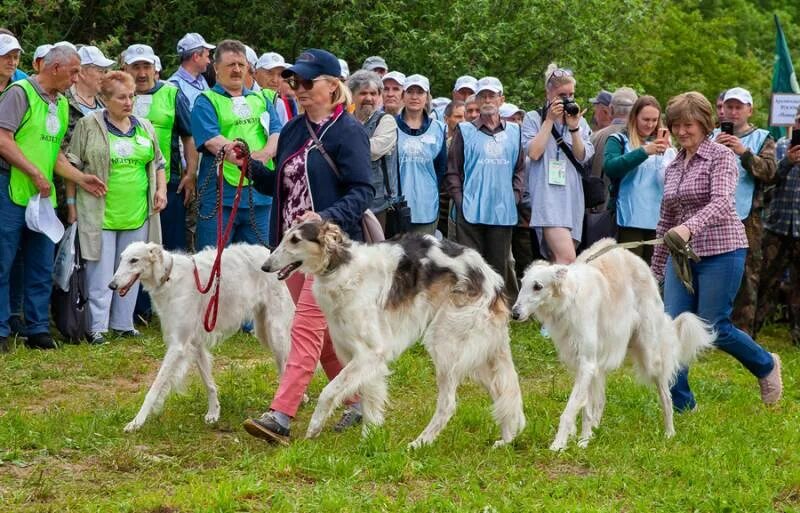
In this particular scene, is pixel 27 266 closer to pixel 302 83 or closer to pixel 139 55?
pixel 139 55

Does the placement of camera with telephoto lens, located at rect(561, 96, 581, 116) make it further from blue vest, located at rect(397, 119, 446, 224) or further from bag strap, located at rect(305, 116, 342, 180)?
bag strap, located at rect(305, 116, 342, 180)

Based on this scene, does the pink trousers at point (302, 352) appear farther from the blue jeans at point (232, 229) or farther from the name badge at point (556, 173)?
the name badge at point (556, 173)

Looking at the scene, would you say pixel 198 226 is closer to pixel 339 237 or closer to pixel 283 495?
pixel 339 237

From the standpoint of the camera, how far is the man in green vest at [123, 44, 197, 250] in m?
11.3

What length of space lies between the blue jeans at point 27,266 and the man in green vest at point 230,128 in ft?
4.74

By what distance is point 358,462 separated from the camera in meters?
6.55

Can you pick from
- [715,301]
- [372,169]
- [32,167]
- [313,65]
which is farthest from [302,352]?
[32,167]

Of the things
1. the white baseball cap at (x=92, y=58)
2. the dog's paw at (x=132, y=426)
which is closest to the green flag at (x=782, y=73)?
the white baseball cap at (x=92, y=58)

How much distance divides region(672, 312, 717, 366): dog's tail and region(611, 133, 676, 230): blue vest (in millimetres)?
3608

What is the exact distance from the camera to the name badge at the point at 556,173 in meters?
11.1

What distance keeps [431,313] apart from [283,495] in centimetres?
180

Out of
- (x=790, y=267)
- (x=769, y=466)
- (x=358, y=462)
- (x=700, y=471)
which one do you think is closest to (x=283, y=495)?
(x=358, y=462)

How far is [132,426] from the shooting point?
24.8 ft

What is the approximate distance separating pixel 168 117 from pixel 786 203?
618 cm
